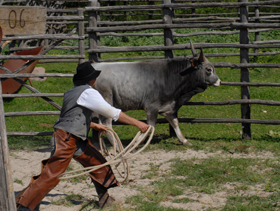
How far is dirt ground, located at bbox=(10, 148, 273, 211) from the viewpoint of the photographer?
4.63 m

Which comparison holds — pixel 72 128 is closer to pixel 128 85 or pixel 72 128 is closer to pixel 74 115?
pixel 74 115

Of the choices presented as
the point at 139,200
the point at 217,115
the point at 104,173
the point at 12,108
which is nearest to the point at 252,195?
the point at 139,200

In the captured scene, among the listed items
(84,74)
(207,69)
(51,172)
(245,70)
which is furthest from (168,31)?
(51,172)

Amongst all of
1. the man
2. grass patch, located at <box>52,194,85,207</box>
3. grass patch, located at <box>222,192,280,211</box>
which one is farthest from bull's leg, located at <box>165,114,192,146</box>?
the man

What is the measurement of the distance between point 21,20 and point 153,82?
240 centimetres

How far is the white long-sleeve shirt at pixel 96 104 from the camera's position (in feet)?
13.1

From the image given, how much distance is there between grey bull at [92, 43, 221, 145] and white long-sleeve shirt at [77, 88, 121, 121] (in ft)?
8.09

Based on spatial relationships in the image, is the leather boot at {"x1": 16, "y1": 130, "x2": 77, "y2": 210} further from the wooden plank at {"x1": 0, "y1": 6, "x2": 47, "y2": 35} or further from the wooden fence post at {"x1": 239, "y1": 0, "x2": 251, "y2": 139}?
the wooden fence post at {"x1": 239, "y1": 0, "x2": 251, "y2": 139}

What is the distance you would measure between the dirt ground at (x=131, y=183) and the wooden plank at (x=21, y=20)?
2.14 m

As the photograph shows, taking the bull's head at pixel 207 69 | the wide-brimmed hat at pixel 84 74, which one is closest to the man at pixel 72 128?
the wide-brimmed hat at pixel 84 74

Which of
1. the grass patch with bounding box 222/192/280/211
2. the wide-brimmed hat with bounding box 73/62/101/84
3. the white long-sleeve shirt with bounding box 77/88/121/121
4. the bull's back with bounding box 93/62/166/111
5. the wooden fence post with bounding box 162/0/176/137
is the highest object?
the wooden fence post with bounding box 162/0/176/137

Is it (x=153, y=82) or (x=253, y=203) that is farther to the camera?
(x=153, y=82)

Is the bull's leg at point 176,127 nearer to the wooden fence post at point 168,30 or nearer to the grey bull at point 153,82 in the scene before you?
the grey bull at point 153,82

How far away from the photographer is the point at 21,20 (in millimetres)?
5988
